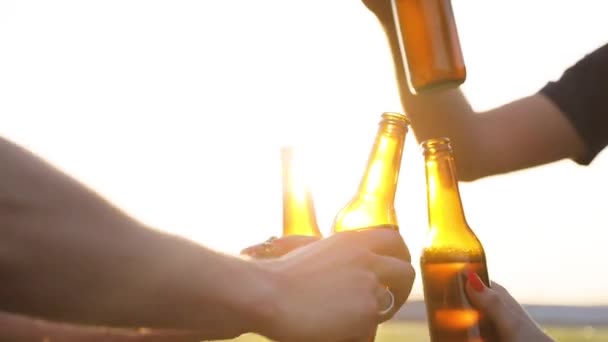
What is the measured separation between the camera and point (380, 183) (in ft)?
3.44

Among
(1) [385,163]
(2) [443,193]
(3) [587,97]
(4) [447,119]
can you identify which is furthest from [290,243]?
(3) [587,97]

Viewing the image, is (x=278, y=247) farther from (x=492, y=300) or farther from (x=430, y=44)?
(x=430, y=44)

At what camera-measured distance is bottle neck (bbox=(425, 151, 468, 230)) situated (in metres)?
1.07

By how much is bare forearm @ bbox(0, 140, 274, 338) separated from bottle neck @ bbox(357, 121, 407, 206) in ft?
1.63

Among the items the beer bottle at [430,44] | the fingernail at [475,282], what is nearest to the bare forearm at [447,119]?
the beer bottle at [430,44]

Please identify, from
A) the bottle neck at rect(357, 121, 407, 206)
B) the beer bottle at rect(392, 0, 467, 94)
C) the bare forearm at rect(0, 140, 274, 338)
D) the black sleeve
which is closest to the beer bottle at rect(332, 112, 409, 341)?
the bottle neck at rect(357, 121, 407, 206)

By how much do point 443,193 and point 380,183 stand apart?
0.12 meters

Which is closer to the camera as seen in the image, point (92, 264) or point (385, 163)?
point (92, 264)

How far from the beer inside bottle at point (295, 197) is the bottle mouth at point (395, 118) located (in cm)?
15

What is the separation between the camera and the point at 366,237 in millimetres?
663

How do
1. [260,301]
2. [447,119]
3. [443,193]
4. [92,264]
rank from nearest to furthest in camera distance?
[92,264] < [260,301] < [443,193] < [447,119]

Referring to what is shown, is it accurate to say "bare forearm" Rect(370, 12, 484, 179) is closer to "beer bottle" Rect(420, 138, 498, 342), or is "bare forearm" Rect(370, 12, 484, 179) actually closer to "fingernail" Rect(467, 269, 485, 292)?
"beer bottle" Rect(420, 138, 498, 342)

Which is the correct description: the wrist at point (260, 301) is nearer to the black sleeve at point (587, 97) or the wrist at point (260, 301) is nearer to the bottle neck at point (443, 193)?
the bottle neck at point (443, 193)

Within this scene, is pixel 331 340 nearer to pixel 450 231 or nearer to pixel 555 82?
pixel 450 231
